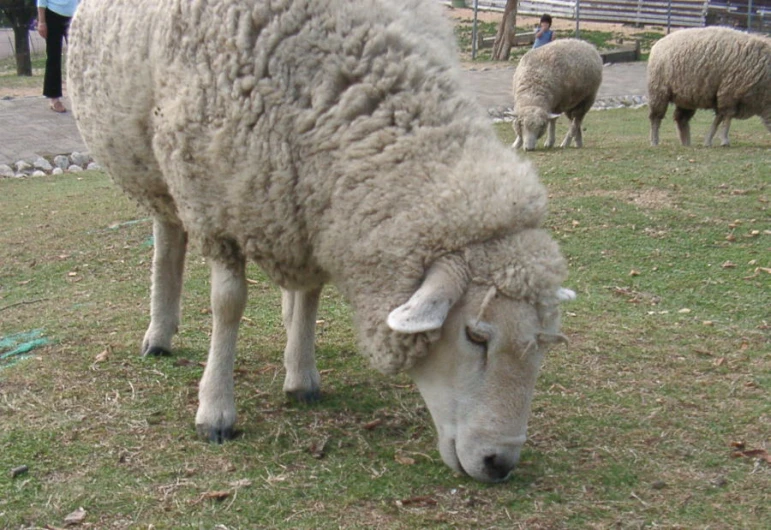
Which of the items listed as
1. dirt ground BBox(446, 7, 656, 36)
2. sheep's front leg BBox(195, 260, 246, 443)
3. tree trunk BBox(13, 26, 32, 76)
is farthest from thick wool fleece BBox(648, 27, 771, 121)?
dirt ground BBox(446, 7, 656, 36)

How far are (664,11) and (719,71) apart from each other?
72.0 ft

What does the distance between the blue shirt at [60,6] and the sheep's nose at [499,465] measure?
30.0 ft

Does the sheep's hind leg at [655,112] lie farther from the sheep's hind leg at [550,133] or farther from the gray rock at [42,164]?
the gray rock at [42,164]

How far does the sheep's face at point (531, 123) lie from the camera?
1212 centimetres

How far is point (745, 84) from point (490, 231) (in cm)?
1002

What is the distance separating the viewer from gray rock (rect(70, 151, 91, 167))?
11969 mm

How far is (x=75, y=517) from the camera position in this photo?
9.89 ft

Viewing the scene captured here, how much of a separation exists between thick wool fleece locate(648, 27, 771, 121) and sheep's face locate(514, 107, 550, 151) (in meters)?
1.71

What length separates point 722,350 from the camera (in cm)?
461

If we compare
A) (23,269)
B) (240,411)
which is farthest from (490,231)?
(23,269)

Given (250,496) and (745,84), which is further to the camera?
(745,84)

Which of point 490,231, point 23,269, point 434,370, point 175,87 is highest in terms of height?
point 175,87

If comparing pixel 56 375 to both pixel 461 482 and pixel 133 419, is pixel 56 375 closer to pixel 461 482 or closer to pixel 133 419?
pixel 133 419

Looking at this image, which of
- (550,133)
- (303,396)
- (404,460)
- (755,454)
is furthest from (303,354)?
(550,133)
